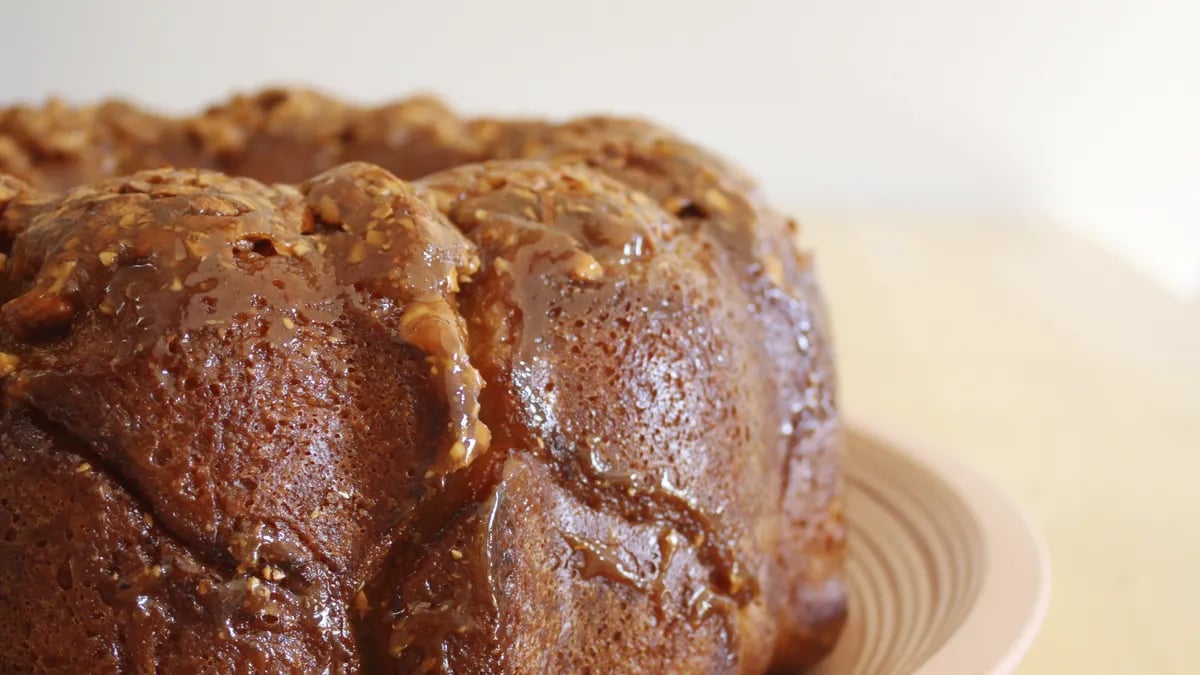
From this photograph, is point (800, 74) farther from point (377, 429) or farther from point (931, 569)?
point (377, 429)

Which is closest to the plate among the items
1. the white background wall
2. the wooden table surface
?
the wooden table surface

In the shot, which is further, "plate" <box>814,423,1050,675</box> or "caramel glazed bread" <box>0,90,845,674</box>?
"plate" <box>814,423,1050,675</box>

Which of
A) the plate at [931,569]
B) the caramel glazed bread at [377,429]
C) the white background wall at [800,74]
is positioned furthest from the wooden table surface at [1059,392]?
the caramel glazed bread at [377,429]

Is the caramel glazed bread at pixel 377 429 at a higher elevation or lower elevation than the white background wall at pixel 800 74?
higher

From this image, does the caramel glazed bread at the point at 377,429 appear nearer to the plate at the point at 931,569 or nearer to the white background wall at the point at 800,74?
the plate at the point at 931,569

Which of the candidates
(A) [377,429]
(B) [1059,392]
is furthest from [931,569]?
(B) [1059,392]

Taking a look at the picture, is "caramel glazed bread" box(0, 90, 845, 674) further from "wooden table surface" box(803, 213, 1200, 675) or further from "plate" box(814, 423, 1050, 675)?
"wooden table surface" box(803, 213, 1200, 675)

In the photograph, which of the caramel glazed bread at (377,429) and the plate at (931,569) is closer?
the caramel glazed bread at (377,429)
